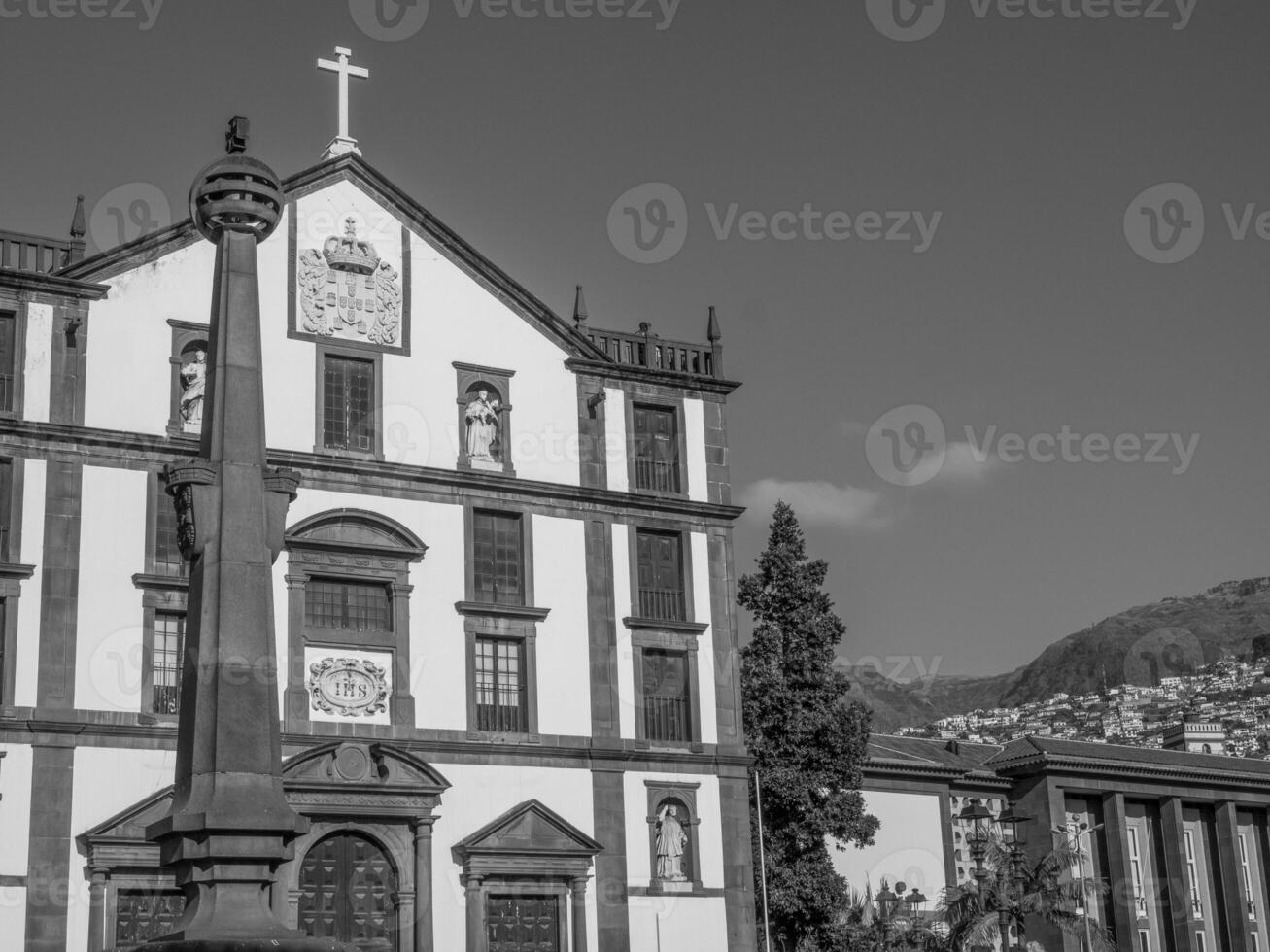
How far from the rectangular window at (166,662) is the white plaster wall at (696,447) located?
33.2ft

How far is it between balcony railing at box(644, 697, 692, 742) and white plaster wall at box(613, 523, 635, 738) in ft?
1.33

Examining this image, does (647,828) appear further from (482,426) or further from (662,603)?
(482,426)

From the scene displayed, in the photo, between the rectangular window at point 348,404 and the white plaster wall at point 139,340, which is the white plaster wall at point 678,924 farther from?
the white plaster wall at point 139,340

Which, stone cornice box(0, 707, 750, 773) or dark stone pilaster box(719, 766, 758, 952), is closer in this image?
stone cornice box(0, 707, 750, 773)

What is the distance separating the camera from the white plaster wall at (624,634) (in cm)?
3212

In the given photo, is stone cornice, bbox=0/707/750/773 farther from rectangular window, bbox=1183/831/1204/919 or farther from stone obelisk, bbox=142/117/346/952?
rectangular window, bbox=1183/831/1204/919

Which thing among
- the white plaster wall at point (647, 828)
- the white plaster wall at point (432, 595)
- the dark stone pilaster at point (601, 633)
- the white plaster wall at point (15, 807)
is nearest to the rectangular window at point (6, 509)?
the white plaster wall at point (15, 807)

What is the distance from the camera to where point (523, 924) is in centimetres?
3025

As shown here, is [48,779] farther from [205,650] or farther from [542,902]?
[205,650]

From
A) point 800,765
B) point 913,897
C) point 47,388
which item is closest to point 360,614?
point 47,388

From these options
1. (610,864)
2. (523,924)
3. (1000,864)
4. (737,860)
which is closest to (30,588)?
(523,924)

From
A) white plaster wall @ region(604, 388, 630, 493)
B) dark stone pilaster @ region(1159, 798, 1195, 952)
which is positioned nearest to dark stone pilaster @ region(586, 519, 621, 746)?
white plaster wall @ region(604, 388, 630, 493)

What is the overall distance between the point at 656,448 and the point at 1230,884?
3172cm

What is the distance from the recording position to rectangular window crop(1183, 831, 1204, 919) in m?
55.4
